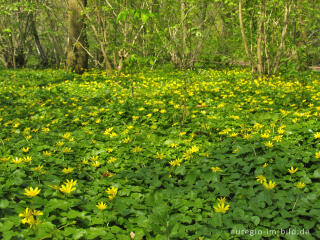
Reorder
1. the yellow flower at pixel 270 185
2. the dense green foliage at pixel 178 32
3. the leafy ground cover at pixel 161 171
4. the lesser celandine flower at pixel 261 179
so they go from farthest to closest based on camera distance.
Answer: the dense green foliage at pixel 178 32
the lesser celandine flower at pixel 261 179
the yellow flower at pixel 270 185
the leafy ground cover at pixel 161 171

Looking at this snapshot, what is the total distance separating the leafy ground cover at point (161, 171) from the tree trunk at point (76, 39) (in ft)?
13.7

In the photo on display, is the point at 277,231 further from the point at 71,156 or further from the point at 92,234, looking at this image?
the point at 71,156

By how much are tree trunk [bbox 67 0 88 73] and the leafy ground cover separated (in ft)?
13.7

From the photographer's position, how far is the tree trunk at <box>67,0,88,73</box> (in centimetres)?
870

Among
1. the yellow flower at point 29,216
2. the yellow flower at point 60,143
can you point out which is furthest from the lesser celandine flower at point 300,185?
the yellow flower at point 60,143

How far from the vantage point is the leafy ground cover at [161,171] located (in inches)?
67.8

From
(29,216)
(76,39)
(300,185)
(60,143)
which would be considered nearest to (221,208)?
(300,185)

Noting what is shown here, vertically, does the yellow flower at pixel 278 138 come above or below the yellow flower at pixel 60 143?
above

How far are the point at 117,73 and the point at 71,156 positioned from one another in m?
5.63

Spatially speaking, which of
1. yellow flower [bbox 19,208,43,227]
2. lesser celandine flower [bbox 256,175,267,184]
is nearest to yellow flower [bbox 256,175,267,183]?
lesser celandine flower [bbox 256,175,267,184]

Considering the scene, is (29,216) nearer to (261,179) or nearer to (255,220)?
(255,220)

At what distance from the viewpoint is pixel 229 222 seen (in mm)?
1750

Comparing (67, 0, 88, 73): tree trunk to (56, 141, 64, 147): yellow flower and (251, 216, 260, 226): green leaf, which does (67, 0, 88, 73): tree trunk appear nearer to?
(56, 141, 64, 147): yellow flower

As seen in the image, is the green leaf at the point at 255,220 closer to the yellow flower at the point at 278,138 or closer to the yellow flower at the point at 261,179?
the yellow flower at the point at 261,179
